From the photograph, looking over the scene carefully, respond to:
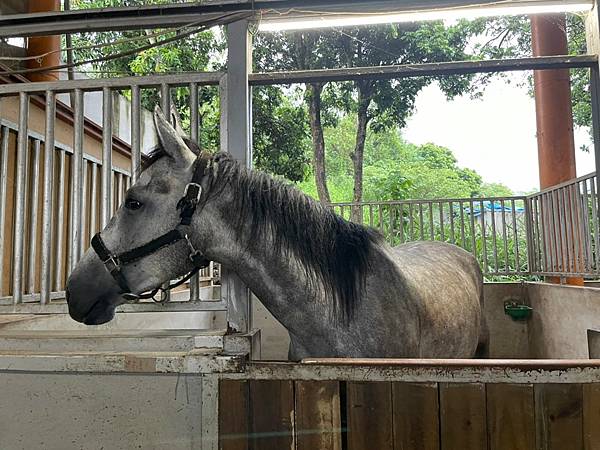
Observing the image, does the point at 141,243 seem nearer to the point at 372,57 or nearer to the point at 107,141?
the point at 107,141

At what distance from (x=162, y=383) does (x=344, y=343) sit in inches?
32.0

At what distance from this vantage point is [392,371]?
1332 millimetres

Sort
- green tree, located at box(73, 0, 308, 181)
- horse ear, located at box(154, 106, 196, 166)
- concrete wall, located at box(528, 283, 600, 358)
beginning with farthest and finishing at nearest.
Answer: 1. green tree, located at box(73, 0, 308, 181)
2. concrete wall, located at box(528, 283, 600, 358)
3. horse ear, located at box(154, 106, 196, 166)

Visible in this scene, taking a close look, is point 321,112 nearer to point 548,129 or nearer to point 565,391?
point 548,129

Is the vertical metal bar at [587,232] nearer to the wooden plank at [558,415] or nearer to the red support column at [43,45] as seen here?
the wooden plank at [558,415]

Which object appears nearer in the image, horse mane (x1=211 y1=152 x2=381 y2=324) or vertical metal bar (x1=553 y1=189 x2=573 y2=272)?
horse mane (x1=211 y1=152 x2=381 y2=324)

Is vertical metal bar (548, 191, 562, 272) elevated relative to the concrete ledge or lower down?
elevated

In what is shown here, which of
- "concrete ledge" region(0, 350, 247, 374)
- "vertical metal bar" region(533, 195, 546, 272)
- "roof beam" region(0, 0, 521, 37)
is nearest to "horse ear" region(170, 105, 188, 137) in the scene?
"roof beam" region(0, 0, 521, 37)

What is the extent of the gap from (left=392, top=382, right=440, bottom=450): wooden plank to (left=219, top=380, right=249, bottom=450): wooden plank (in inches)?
17.5

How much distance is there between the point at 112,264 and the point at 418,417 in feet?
4.14

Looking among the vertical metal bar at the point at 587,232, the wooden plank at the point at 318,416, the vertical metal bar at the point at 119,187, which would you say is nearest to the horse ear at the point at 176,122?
the wooden plank at the point at 318,416

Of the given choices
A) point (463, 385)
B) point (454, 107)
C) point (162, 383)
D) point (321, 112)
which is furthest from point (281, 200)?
point (454, 107)

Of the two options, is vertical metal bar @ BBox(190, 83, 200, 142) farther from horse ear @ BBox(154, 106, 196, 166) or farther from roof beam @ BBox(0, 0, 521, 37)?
roof beam @ BBox(0, 0, 521, 37)

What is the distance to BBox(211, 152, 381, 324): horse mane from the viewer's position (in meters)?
1.96
